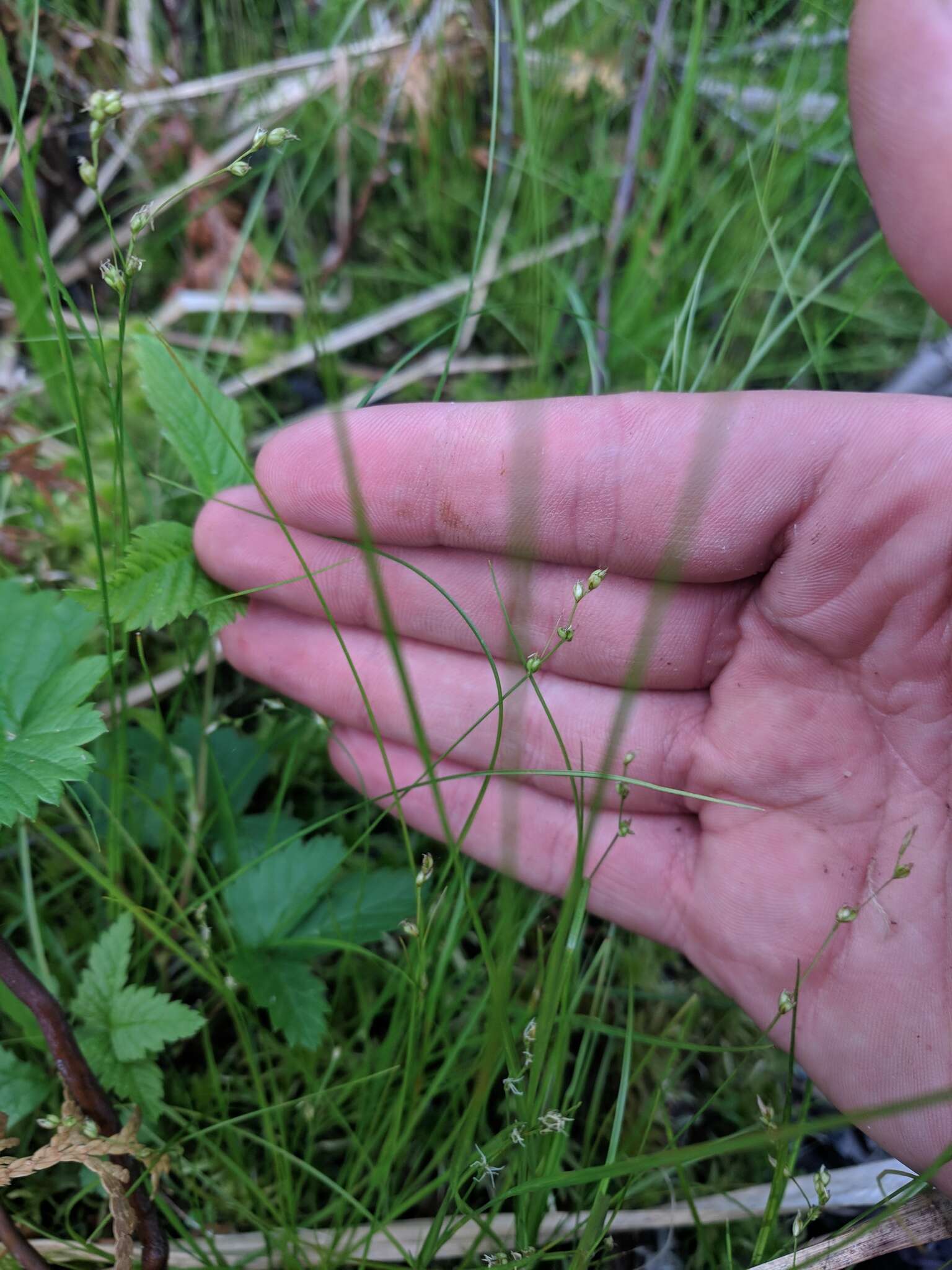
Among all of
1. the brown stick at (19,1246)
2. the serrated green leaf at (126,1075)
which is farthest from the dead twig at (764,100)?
the brown stick at (19,1246)

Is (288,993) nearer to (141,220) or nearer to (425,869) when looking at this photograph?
(425,869)

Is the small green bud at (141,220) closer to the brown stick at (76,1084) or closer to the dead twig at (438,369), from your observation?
the brown stick at (76,1084)

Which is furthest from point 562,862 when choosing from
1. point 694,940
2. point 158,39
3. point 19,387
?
point 158,39

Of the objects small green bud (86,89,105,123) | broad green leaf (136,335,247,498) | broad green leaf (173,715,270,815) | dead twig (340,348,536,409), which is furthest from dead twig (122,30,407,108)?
broad green leaf (173,715,270,815)

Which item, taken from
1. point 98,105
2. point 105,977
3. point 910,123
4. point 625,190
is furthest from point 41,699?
point 625,190

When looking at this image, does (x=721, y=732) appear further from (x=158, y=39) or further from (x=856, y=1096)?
(x=158, y=39)

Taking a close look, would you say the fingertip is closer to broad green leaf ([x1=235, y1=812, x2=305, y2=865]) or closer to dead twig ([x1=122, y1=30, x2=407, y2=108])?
broad green leaf ([x1=235, y1=812, x2=305, y2=865])
